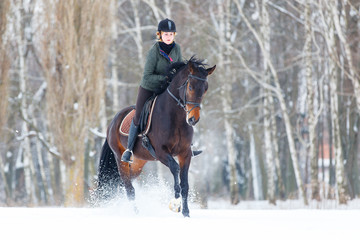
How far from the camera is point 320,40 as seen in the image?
98.1 feet

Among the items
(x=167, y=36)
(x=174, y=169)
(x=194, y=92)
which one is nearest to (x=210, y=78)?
(x=167, y=36)

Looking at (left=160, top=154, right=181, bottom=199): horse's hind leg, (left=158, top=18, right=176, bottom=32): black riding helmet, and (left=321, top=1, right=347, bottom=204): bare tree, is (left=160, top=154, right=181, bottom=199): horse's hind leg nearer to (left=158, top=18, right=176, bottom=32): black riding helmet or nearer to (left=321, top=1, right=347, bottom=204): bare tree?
(left=158, top=18, right=176, bottom=32): black riding helmet

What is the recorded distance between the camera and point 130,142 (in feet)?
35.0

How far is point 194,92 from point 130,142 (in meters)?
2.09

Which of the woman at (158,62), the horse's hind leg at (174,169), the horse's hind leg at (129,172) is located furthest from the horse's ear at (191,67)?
the horse's hind leg at (129,172)

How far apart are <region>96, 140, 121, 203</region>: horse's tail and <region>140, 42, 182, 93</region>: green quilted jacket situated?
2409mm

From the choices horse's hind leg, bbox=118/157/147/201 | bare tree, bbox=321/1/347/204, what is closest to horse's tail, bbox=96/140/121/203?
horse's hind leg, bbox=118/157/147/201

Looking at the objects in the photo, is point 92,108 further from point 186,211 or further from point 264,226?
point 264,226

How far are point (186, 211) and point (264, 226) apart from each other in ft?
5.51

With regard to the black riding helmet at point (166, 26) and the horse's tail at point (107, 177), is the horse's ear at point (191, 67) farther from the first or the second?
the horse's tail at point (107, 177)

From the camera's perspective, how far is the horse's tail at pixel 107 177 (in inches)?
471

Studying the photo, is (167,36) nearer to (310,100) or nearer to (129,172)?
(129,172)

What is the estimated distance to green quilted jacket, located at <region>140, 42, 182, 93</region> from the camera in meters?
10.1

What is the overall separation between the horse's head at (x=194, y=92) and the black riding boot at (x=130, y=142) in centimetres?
167
